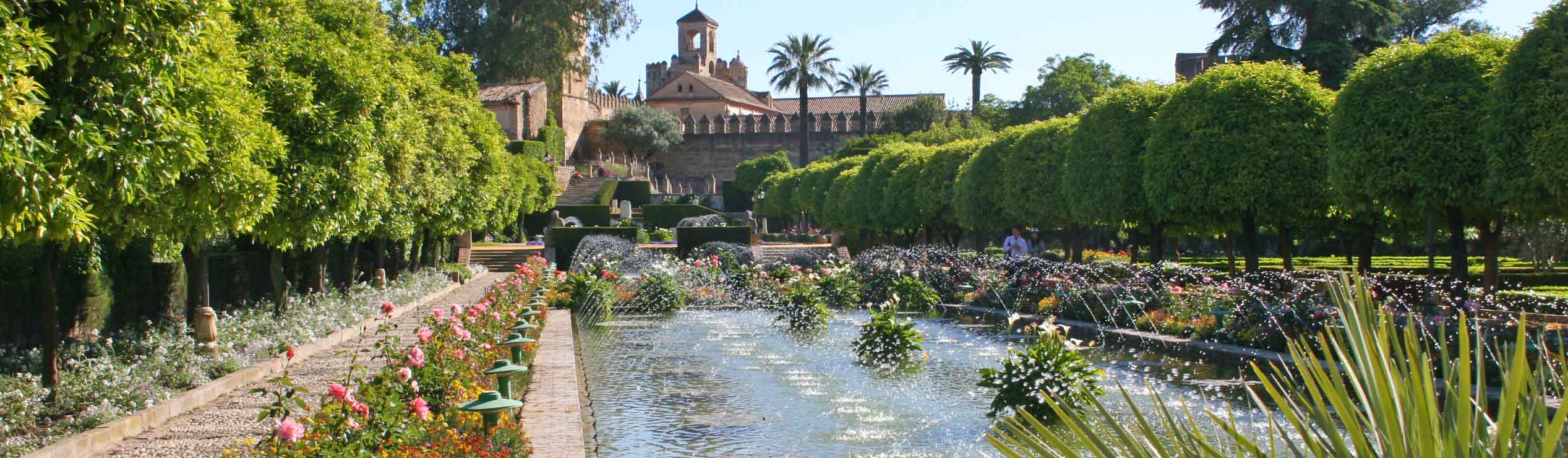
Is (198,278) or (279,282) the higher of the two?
(198,278)

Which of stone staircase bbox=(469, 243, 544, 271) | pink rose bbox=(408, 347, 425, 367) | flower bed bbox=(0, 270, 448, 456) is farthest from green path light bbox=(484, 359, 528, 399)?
stone staircase bbox=(469, 243, 544, 271)

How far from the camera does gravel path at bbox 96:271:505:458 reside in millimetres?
6297

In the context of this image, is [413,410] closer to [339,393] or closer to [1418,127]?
[339,393]

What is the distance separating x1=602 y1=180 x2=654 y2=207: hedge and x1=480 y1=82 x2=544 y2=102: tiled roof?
6.45 metres

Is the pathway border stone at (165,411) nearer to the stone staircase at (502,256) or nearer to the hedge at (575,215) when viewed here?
the stone staircase at (502,256)

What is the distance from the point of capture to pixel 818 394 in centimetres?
886

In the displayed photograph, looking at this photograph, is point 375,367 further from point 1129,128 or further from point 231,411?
point 1129,128

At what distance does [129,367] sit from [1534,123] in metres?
10.8

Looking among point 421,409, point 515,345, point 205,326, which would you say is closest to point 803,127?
point 205,326

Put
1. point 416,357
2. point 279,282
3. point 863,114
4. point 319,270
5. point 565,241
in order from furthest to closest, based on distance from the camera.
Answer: point 863,114
point 565,241
point 319,270
point 279,282
point 416,357

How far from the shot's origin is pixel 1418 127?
11781 millimetres

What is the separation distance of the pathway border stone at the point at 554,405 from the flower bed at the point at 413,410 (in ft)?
0.43

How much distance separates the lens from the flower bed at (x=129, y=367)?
6.45 meters

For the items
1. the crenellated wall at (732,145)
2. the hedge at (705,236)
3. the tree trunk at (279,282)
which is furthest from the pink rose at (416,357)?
the crenellated wall at (732,145)
